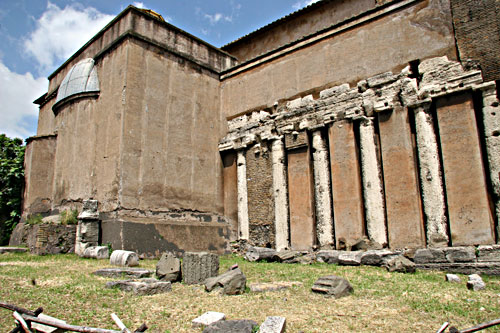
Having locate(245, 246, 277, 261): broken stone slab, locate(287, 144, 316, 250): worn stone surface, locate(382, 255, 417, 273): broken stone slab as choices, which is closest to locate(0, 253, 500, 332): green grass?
locate(382, 255, 417, 273): broken stone slab

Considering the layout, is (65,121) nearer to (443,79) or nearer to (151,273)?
(151,273)

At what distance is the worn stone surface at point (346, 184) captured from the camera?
957 centimetres

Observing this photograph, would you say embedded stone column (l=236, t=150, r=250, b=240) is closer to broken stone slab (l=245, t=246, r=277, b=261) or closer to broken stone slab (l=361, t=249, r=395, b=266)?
broken stone slab (l=245, t=246, r=277, b=261)

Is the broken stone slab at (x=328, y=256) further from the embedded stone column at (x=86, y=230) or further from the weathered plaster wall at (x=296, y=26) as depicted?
the weathered plaster wall at (x=296, y=26)

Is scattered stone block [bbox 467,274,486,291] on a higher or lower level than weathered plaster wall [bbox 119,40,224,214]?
lower

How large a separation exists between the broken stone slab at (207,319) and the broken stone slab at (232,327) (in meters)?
0.16

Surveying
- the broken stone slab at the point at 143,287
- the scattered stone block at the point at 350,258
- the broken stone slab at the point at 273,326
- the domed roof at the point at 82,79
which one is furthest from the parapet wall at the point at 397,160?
the domed roof at the point at 82,79

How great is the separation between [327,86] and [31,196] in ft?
34.5

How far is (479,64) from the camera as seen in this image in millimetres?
8477

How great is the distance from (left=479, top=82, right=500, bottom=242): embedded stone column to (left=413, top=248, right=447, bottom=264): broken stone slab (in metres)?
1.16

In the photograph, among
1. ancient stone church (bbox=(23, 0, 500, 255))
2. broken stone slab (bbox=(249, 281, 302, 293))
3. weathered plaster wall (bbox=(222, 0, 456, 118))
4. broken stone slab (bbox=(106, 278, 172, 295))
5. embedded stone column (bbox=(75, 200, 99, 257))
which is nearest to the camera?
broken stone slab (bbox=(106, 278, 172, 295))

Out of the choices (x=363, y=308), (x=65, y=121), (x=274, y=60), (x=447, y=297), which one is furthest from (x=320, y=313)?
(x=65, y=121)

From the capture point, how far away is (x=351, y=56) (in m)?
10.6

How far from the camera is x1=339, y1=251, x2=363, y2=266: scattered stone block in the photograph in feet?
27.7
